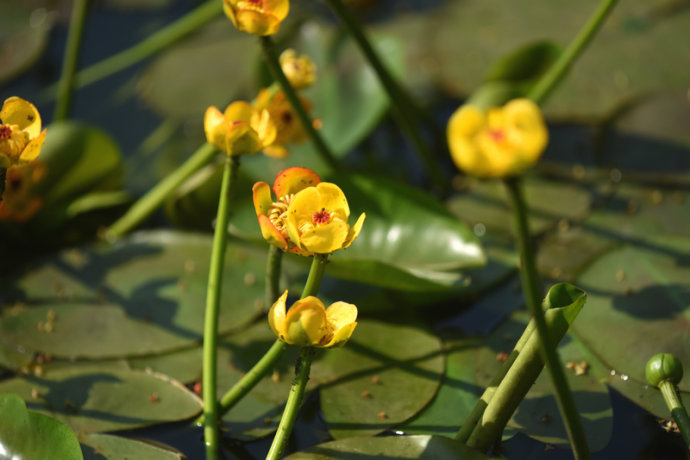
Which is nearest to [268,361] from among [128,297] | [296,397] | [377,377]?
[296,397]

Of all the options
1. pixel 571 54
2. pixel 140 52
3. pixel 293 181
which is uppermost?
pixel 140 52

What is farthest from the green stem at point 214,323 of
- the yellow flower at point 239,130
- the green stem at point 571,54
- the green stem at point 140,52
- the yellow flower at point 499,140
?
the green stem at point 140,52

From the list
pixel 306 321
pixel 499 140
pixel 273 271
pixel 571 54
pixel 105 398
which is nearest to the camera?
pixel 499 140

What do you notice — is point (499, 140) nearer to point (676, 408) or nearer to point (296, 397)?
point (296, 397)

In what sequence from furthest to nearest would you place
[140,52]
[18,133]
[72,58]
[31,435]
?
[140,52]
[72,58]
[31,435]
[18,133]

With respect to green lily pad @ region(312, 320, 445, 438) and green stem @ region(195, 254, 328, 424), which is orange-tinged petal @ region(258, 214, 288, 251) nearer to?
green stem @ region(195, 254, 328, 424)

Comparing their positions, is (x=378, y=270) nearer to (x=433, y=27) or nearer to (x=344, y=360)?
(x=344, y=360)

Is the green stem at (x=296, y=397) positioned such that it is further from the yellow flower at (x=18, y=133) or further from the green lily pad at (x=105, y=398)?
the yellow flower at (x=18, y=133)
